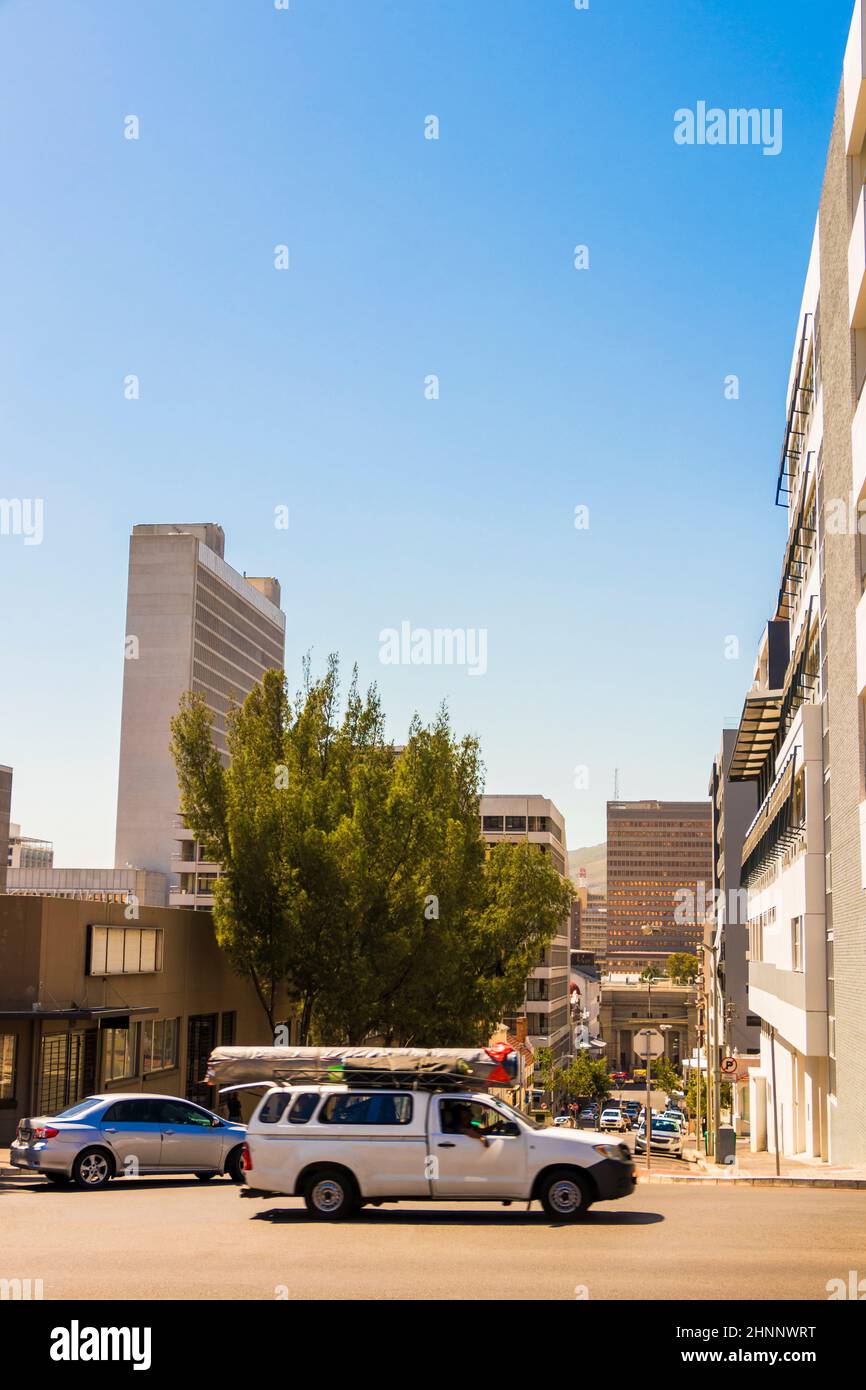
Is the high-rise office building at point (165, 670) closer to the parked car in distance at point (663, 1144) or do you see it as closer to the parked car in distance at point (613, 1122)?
the parked car in distance at point (613, 1122)

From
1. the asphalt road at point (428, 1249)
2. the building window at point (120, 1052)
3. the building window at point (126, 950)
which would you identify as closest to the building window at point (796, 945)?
the building window at point (126, 950)

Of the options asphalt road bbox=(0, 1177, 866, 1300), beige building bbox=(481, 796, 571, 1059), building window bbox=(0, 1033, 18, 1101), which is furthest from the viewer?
beige building bbox=(481, 796, 571, 1059)

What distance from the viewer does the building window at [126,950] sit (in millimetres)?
30703

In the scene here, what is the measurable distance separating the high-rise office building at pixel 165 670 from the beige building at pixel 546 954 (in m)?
43.4

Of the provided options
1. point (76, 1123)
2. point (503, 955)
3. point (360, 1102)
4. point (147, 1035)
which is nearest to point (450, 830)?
point (503, 955)

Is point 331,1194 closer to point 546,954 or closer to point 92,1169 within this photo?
point 92,1169

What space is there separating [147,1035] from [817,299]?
24712mm

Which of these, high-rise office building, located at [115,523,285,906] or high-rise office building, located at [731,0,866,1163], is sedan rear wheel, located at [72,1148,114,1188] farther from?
high-rise office building, located at [115,523,285,906]

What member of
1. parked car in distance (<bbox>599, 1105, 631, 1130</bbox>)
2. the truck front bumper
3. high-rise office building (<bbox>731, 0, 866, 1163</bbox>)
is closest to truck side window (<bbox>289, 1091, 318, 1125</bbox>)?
the truck front bumper

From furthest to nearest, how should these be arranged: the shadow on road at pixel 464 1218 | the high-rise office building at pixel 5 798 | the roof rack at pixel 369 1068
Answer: the high-rise office building at pixel 5 798, the roof rack at pixel 369 1068, the shadow on road at pixel 464 1218

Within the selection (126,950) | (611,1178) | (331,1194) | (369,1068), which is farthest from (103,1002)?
(611,1178)

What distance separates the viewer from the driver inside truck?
15461mm

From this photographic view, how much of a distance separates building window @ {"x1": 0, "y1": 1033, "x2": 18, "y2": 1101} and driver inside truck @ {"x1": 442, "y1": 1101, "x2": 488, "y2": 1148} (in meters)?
15.1
